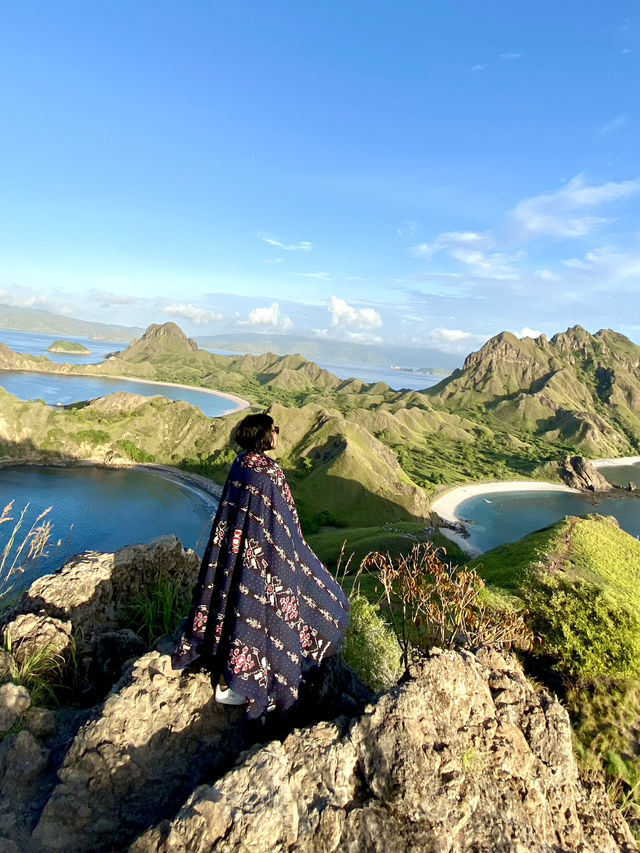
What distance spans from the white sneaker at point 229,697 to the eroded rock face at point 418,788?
36.0 inches

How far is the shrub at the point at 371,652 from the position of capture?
5.81m

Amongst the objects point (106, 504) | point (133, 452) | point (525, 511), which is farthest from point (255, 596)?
point (525, 511)

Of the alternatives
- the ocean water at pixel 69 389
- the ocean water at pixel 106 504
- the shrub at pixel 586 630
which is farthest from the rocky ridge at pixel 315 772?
the ocean water at pixel 69 389

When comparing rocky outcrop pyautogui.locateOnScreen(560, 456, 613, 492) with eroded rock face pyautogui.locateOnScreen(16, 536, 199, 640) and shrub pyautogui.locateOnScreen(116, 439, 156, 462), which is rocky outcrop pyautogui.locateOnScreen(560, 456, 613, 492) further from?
eroded rock face pyautogui.locateOnScreen(16, 536, 199, 640)

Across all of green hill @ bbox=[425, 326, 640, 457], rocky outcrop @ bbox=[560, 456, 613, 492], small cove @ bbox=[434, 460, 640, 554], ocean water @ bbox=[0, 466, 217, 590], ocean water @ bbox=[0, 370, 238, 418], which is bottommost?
ocean water @ bbox=[0, 466, 217, 590]

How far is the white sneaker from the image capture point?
Answer: 14.3ft

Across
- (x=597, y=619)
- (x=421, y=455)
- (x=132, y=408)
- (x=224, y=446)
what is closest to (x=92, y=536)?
(x=224, y=446)

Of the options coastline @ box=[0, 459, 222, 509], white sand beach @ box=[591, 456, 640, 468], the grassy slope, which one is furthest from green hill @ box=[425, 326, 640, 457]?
the grassy slope

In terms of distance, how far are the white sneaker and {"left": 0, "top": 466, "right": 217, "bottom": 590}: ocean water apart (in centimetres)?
4602

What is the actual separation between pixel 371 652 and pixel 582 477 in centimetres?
11655

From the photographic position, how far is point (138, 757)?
382 cm

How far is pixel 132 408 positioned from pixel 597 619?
321 feet

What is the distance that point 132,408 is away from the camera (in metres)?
95.6

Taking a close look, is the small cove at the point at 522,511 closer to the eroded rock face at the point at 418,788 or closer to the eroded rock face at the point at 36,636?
the eroded rock face at the point at 418,788
